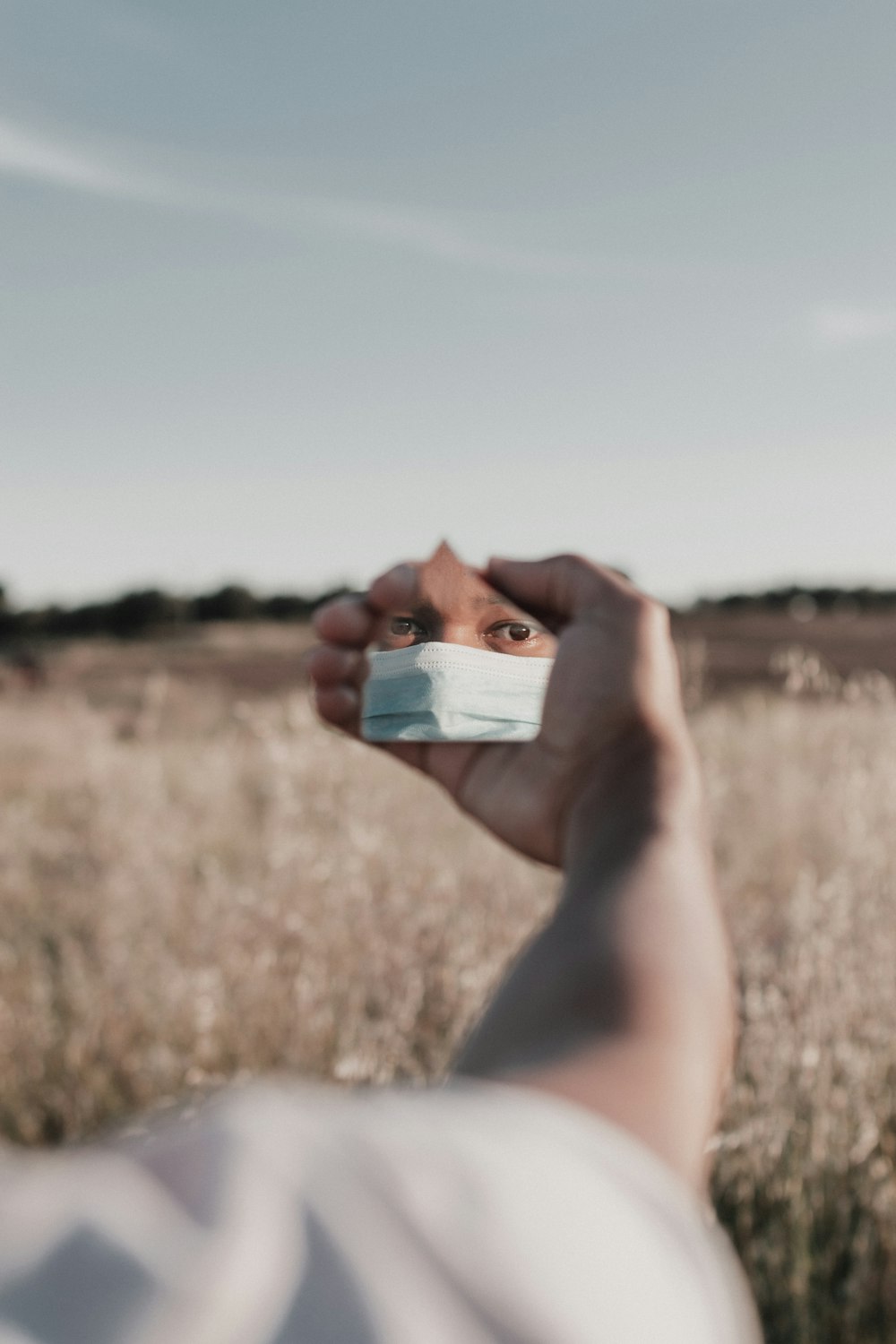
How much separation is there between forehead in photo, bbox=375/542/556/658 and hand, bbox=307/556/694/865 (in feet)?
0.07

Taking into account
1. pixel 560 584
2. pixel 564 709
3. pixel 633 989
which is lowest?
pixel 633 989

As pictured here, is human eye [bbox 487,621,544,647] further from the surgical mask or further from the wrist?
the wrist

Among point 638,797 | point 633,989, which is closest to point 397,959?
point 638,797

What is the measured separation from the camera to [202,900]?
10.4 ft

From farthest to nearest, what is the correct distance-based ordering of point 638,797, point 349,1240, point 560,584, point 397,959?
point 397,959
point 560,584
point 638,797
point 349,1240

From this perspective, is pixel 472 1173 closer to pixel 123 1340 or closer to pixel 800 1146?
Result: pixel 123 1340

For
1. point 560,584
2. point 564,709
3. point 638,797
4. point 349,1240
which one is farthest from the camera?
point 560,584

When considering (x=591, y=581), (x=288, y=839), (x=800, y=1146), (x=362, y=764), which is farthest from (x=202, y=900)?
(x=591, y=581)

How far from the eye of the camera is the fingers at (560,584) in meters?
1.00

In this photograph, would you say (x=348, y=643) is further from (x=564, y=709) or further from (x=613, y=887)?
(x=613, y=887)

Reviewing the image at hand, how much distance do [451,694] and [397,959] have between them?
168 centimetres

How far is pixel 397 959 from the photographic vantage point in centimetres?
273

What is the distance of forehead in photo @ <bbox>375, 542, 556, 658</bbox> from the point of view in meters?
1.20

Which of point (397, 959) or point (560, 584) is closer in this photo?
point (560, 584)
